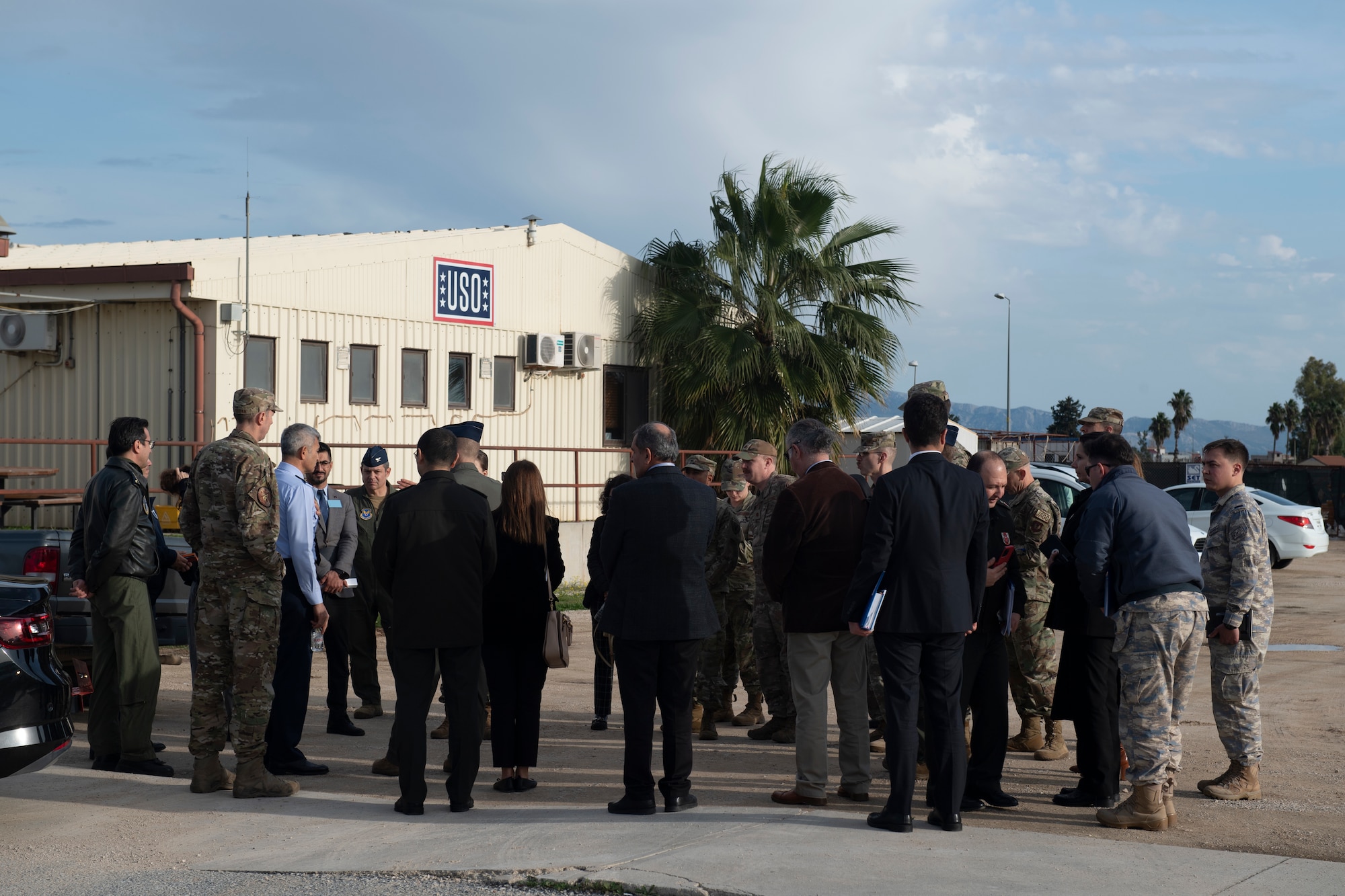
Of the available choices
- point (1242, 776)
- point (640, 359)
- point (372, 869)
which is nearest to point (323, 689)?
point (372, 869)

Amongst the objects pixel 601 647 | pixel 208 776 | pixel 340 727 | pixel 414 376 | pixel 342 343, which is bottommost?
pixel 340 727

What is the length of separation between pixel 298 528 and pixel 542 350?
13583mm

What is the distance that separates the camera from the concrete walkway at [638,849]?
16.4 feet

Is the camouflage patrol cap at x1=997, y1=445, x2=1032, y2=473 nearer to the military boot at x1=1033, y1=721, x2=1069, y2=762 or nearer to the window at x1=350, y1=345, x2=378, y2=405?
the military boot at x1=1033, y1=721, x2=1069, y2=762

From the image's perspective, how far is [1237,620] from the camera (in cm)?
647

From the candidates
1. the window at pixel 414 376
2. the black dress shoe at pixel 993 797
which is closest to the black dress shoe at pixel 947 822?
the black dress shoe at pixel 993 797

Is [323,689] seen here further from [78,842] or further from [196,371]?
[196,371]

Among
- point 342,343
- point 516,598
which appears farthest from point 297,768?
point 342,343

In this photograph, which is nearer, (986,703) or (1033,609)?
(986,703)

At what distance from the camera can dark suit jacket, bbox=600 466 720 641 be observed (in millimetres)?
6164

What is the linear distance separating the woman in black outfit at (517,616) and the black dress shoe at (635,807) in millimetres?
737

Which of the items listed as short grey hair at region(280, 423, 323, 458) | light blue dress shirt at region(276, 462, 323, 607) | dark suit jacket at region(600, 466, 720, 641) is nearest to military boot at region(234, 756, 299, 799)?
light blue dress shirt at region(276, 462, 323, 607)

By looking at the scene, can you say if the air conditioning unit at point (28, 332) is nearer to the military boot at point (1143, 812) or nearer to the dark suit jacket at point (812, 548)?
the dark suit jacket at point (812, 548)

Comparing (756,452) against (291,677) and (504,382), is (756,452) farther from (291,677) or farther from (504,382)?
(504,382)
